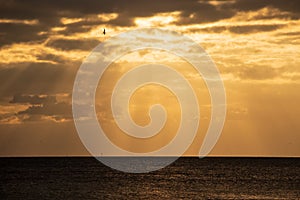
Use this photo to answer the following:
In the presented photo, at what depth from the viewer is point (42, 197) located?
110500mm

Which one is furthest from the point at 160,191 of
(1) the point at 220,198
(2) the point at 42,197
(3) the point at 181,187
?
(2) the point at 42,197

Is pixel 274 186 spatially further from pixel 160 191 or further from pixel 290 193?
pixel 160 191

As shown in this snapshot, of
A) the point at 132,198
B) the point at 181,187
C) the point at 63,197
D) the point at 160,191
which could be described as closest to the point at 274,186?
the point at 181,187

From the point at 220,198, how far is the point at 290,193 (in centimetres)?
2261

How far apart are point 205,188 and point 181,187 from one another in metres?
6.71

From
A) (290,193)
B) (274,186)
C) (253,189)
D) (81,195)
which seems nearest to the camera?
(81,195)

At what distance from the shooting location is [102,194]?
120 meters

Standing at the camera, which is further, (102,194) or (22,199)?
(102,194)

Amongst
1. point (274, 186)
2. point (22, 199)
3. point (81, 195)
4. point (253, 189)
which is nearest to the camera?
point (22, 199)

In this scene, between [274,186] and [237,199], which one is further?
[274,186]

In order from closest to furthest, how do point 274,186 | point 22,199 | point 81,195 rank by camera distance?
1. point 22,199
2. point 81,195
3. point 274,186

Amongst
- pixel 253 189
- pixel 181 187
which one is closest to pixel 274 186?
pixel 253 189

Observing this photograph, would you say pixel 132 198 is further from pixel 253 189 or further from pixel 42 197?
pixel 253 189

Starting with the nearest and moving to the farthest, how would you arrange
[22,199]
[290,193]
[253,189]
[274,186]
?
1. [22,199]
2. [290,193]
3. [253,189]
4. [274,186]
